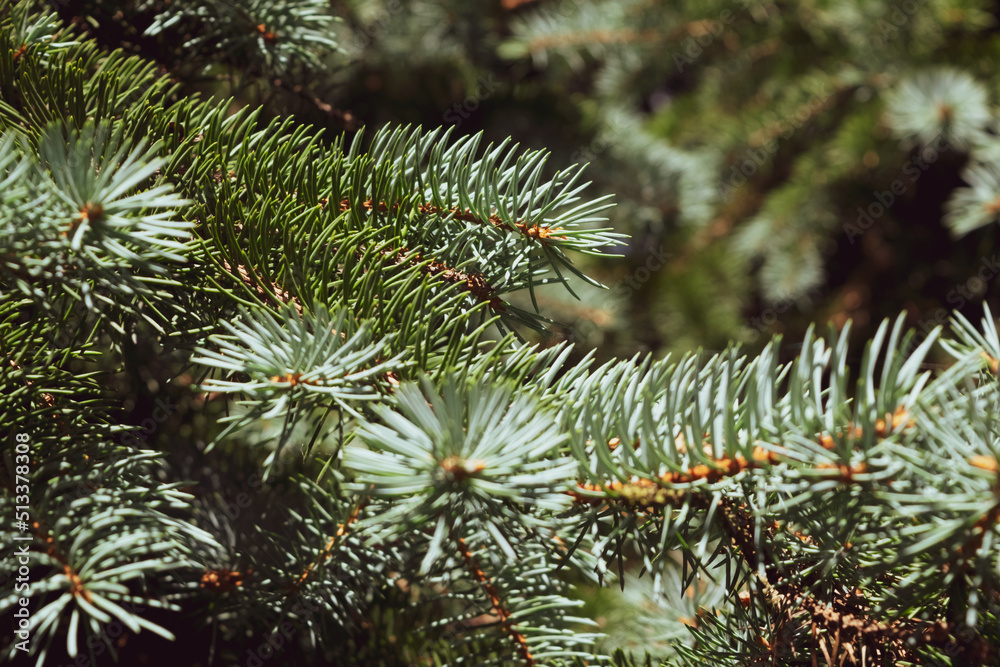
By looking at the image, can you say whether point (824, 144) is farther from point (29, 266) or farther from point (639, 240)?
point (29, 266)

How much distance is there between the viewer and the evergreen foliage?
0.19 metres

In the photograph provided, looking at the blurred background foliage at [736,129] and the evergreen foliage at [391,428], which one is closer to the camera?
the evergreen foliage at [391,428]

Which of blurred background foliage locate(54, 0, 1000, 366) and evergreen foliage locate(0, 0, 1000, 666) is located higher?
blurred background foliage locate(54, 0, 1000, 366)

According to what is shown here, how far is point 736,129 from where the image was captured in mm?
1078

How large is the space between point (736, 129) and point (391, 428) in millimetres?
1025

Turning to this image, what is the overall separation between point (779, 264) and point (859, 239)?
1.08 feet

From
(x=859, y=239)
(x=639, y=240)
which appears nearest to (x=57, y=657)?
(x=639, y=240)

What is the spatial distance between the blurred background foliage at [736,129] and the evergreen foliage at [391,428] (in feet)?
1.09

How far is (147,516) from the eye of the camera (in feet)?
0.73

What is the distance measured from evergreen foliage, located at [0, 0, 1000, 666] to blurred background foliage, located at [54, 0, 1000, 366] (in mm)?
332

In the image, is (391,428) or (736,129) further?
(736,129)

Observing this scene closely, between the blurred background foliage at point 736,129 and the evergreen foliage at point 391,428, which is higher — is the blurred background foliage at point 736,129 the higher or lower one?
the higher one

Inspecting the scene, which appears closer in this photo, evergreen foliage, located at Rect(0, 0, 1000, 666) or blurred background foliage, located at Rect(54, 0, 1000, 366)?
evergreen foliage, located at Rect(0, 0, 1000, 666)

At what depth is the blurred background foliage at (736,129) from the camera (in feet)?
2.51
